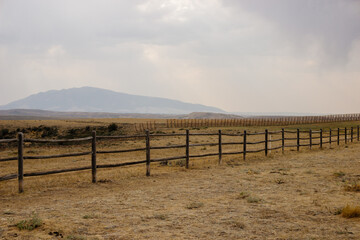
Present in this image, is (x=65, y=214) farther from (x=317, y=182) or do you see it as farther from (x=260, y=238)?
(x=317, y=182)

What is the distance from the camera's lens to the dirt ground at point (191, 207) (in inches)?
264

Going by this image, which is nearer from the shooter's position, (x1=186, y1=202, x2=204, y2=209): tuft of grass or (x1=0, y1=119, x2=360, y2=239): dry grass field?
(x1=0, y1=119, x2=360, y2=239): dry grass field

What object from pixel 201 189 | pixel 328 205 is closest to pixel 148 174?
pixel 201 189

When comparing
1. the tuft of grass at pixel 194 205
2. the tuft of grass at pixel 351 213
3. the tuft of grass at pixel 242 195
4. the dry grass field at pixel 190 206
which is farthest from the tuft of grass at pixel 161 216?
the tuft of grass at pixel 351 213

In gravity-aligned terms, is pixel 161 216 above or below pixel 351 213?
below

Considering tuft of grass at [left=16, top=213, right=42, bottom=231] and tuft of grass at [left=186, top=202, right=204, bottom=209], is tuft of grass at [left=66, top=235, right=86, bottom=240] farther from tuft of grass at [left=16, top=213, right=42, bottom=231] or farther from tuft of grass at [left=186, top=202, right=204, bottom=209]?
tuft of grass at [left=186, top=202, right=204, bottom=209]

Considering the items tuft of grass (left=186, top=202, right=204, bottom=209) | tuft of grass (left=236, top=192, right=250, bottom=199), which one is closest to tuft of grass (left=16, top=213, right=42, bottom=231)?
tuft of grass (left=186, top=202, right=204, bottom=209)

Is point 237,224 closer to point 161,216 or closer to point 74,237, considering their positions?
point 161,216

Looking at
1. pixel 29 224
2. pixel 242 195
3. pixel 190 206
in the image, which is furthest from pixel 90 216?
pixel 242 195

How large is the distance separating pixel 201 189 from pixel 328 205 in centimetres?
388

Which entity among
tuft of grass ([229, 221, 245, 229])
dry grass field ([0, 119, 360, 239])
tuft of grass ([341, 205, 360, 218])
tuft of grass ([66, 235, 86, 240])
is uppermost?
tuft of grass ([341, 205, 360, 218])

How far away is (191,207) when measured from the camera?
8.60m

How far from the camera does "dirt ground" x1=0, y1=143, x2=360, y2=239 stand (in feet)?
22.0

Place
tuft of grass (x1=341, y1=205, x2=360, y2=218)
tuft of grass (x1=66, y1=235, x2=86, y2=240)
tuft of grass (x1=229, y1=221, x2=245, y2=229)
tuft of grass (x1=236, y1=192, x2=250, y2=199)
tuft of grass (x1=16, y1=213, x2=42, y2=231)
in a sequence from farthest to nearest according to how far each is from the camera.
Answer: tuft of grass (x1=236, y1=192, x2=250, y2=199) → tuft of grass (x1=341, y1=205, x2=360, y2=218) → tuft of grass (x1=229, y1=221, x2=245, y2=229) → tuft of grass (x1=16, y1=213, x2=42, y2=231) → tuft of grass (x1=66, y1=235, x2=86, y2=240)
